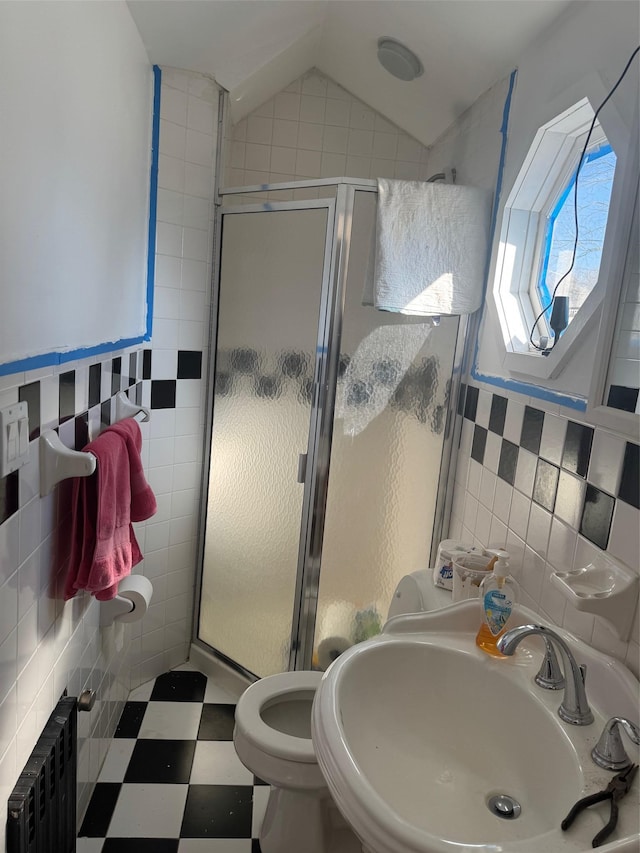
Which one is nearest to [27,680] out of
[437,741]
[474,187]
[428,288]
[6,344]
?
[6,344]

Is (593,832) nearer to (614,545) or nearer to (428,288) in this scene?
(614,545)

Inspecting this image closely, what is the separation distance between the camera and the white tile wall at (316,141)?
2.57 meters

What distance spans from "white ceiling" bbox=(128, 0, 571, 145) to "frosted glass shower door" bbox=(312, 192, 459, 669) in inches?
19.9

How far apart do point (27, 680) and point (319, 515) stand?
43.1 inches

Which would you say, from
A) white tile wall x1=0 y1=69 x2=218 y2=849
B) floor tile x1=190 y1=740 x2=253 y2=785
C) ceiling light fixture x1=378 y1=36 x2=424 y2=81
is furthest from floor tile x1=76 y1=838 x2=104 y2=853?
ceiling light fixture x1=378 y1=36 x2=424 y2=81

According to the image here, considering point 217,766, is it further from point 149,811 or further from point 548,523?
point 548,523

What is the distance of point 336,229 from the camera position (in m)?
1.99

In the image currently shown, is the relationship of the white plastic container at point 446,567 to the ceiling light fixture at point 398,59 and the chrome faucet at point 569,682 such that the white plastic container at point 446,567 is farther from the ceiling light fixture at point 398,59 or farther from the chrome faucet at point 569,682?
the ceiling light fixture at point 398,59

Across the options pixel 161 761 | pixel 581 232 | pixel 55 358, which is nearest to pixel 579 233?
pixel 581 232

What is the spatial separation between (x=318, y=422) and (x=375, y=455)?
23 centimetres

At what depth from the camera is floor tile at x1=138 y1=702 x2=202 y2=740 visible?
2.20 meters

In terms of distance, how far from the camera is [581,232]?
1.60 meters

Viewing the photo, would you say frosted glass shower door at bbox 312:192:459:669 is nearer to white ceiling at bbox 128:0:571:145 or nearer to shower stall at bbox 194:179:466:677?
shower stall at bbox 194:179:466:677

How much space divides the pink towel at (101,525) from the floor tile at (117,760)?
774 millimetres
